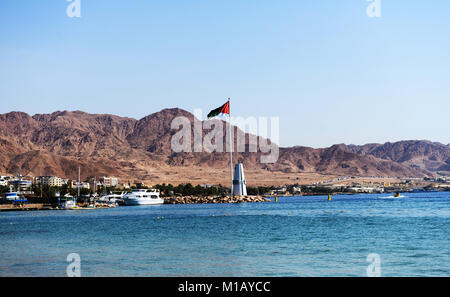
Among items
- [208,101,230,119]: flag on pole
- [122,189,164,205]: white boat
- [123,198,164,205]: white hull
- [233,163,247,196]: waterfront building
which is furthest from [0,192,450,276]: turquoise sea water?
[122,189,164,205]: white boat

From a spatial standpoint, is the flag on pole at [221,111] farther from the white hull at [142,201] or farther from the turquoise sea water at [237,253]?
the turquoise sea water at [237,253]

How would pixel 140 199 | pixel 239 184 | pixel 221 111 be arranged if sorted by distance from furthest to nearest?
pixel 140 199 < pixel 239 184 < pixel 221 111

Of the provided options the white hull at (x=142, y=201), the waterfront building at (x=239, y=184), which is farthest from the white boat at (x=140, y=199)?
the waterfront building at (x=239, y=184)

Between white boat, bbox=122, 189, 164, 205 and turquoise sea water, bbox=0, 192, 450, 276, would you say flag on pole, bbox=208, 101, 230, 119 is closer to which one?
white boat, bbox=122, 189, 164, 205

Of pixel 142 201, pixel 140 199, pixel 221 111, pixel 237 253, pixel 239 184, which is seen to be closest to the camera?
pixel 237 253

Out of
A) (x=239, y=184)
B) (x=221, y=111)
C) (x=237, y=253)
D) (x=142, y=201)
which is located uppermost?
(x=221, y=111)

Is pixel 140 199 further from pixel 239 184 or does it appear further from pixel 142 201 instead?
pixel 239 184

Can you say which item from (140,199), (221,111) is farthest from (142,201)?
(221,111)

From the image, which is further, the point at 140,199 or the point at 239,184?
the point at 140,199

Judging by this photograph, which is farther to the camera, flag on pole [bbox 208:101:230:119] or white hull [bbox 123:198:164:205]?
white hull [bbox 123:198:164:205]

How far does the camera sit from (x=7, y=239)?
140 ft
